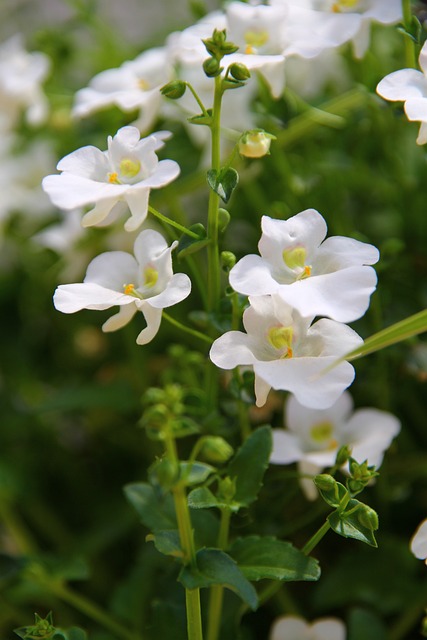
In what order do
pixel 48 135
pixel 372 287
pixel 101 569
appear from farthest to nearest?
pixel 48 135 → pixel 101 569 → pixel 372 287

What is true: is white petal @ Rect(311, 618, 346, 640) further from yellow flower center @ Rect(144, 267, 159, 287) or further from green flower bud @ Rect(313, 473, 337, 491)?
yellow flower center @ Rect(144, 267, 159, 287)

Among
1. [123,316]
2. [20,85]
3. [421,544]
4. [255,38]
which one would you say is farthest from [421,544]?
[20,85]

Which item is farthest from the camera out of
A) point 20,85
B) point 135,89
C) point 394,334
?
point 20,85

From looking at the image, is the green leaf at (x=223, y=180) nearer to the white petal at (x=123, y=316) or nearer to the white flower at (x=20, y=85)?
the white petal at (x=123, y=316)

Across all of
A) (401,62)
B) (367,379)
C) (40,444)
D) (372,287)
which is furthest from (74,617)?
(401,62)

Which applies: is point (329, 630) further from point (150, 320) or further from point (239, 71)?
point (239, 71)

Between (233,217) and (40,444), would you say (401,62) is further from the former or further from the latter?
(40,444)
